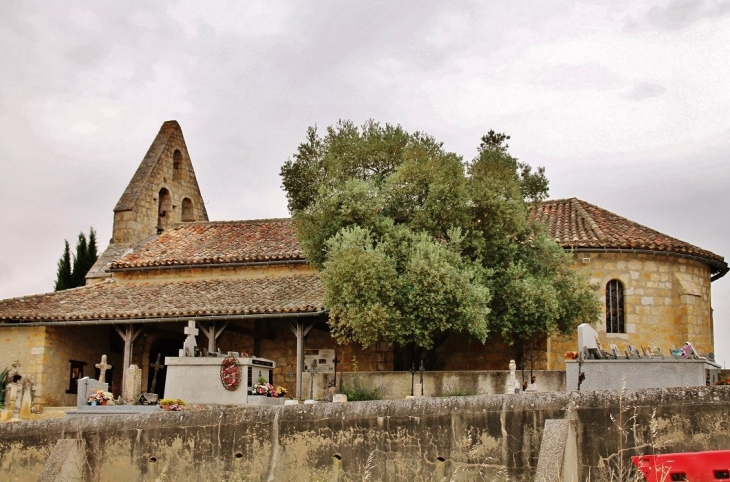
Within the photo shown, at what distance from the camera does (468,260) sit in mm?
23688

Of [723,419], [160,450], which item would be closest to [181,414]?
[160,450]

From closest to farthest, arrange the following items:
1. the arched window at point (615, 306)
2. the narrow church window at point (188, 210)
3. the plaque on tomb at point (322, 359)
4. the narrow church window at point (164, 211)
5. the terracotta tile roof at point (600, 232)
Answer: the terracotta tile roof at point (600, 232)
the arched window at point (615, 306)
the plaque on tomb at point (322, 359)
the narrow church window at point (164, 211)
the narrow church window at point (188, 210)

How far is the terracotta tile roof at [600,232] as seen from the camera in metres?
26.2

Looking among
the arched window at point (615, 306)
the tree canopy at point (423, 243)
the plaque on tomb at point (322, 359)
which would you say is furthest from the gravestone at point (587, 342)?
the plaque on tomb at point (322, 359)

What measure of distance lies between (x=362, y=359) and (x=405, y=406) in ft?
55.5

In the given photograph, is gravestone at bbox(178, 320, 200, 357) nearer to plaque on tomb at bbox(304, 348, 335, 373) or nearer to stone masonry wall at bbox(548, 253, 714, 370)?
plaque on tomb at bbox(304, 348, 335, 373)

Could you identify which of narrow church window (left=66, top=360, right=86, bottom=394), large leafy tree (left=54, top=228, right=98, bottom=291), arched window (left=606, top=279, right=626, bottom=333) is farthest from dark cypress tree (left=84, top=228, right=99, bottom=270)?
arched window (left=606, top=279, right=626, bottom=333)

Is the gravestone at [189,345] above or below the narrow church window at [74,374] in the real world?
above

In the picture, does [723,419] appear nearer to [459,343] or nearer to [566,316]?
[566,316]

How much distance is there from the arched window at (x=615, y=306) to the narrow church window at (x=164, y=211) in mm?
18871

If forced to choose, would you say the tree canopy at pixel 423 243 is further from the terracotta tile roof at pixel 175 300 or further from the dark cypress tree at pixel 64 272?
the dark cypress tree at pixel 64 272

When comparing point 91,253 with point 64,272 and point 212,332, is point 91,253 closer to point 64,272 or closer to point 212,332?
point 64,272

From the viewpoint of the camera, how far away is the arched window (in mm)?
26438

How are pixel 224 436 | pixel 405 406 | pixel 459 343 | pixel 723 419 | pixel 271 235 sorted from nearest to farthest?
pixel 723 419, pixel 405 406, pixel 224 436, pixel 459 343, pixel 271 235
